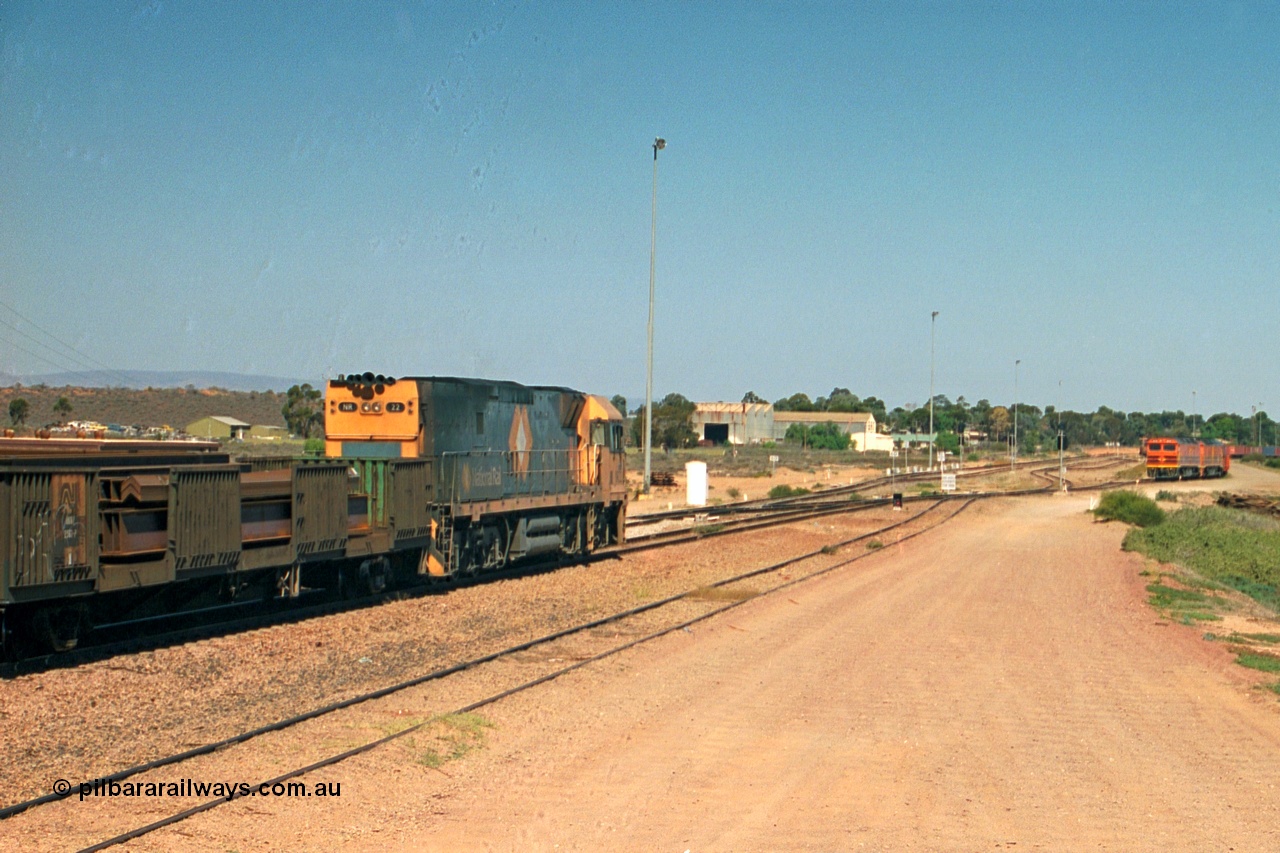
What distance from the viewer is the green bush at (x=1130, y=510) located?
137ft

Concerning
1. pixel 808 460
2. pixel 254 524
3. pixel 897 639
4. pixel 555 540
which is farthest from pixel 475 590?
pixel 808 460

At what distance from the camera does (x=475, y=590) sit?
20.9m

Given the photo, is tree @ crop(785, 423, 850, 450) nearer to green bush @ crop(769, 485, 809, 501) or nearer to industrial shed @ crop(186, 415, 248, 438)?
industrial shed @ crop(186, 415, 248, 438)

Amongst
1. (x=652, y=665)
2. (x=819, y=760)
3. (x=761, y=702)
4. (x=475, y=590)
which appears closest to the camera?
(x=819, y=760)

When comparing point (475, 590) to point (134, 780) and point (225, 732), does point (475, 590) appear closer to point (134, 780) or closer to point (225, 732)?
point (225, 732)

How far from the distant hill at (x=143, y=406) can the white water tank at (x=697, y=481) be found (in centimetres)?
5690

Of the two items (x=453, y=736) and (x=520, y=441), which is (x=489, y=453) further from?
(x=453, y=736)

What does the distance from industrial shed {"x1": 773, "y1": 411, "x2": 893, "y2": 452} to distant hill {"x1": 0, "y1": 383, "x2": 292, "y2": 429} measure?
69.3 metres

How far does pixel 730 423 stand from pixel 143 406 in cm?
6920

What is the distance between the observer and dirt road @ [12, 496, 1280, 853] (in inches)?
337

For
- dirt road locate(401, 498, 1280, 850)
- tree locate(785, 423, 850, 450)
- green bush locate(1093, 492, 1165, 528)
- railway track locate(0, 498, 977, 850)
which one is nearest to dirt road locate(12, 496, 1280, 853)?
dirt road locate(401, 498, 1280, 850)

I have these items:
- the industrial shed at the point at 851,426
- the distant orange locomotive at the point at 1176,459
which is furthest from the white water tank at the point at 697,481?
the industrial shed at the point at 851,426

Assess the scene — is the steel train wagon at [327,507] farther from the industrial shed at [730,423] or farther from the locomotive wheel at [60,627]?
the industrial shed at [730,423]

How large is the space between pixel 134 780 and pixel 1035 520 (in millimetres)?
39535
